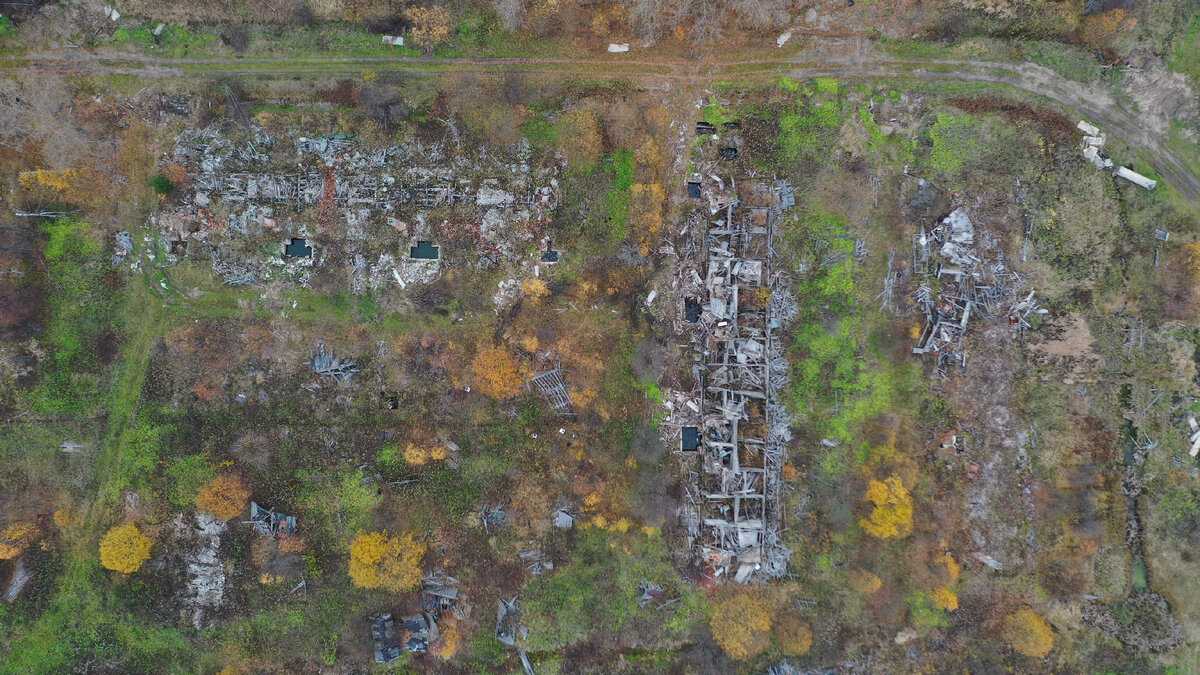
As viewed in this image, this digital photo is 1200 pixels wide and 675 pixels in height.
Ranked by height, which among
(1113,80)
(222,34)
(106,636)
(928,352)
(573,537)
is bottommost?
(106,636)

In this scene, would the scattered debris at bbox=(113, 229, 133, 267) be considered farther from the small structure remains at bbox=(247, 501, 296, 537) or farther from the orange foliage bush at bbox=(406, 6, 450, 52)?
the orange foliage bush at bbox=(406, 6, 450, 52)

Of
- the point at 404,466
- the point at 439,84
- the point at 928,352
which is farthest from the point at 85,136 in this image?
the point at 928,352

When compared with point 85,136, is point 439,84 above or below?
above

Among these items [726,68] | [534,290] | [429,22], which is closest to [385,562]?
[534,290]

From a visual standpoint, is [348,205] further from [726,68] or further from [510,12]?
[726,68]

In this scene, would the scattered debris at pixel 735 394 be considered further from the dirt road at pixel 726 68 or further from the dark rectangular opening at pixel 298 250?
the dark rectangular opening at pixel 298 250

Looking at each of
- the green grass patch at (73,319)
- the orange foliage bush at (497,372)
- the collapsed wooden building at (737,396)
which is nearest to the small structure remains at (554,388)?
the orange foliage bush at (497,372)

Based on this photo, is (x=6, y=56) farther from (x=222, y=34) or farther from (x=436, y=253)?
(x=436, y=253)
